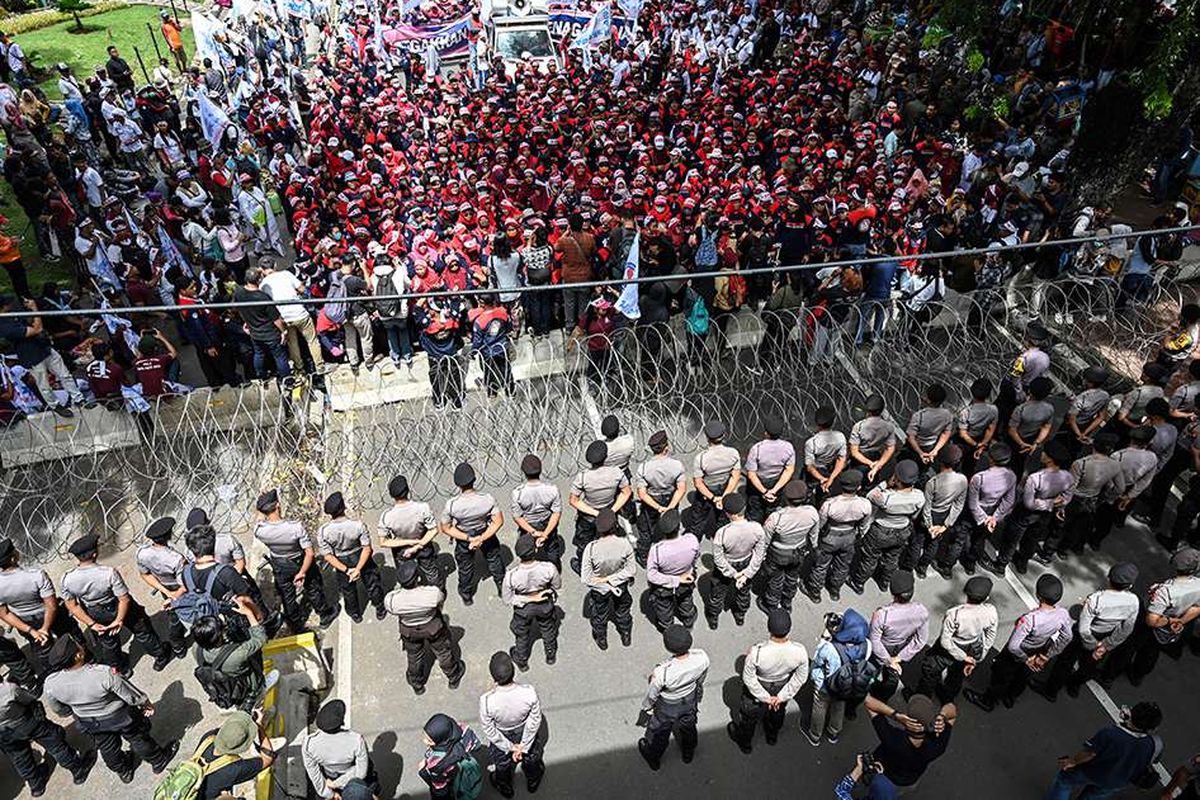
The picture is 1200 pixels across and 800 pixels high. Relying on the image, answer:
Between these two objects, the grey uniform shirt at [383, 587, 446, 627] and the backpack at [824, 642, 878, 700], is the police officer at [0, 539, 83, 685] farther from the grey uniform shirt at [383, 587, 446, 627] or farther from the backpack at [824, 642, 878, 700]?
the backpack at [824, 642, 878, 700]

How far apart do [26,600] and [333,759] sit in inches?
125

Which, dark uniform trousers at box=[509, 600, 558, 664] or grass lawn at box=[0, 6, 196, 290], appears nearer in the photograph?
dark uniform trousers at box=[509, 600, 558, 664]

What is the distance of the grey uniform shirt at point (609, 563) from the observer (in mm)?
6457

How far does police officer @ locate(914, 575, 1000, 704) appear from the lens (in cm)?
580

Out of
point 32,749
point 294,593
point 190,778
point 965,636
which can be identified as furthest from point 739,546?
point 32,749

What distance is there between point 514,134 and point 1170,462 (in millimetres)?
10748

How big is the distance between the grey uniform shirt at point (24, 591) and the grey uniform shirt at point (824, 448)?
21.2 ft

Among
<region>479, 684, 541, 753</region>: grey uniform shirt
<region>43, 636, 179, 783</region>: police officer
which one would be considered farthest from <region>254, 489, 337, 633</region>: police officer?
<region>479, 684, 541, 753</region>: grey uniform shirt

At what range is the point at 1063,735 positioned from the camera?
21.5 ft

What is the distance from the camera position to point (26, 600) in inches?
254

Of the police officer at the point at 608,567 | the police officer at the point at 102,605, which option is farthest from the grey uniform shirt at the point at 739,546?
the police officer at the point at 102,605

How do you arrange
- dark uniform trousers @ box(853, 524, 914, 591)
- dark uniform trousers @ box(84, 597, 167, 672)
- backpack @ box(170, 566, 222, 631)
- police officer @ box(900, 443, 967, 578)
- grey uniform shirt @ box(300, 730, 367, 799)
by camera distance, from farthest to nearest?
dark uniform trousers @ box(853, 524, 914, 591), police officer @ box(900, 443, 967, 578), dark uniform trousers @ box(84, 597, 167, 672), backpack @ box(170, 566, 222, 631), grey uniform shirt @ box(300, 730, 367, 799)

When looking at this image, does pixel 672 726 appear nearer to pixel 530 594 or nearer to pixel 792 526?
pixel 530 594

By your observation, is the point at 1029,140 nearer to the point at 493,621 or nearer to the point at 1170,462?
the point at 1170,462
